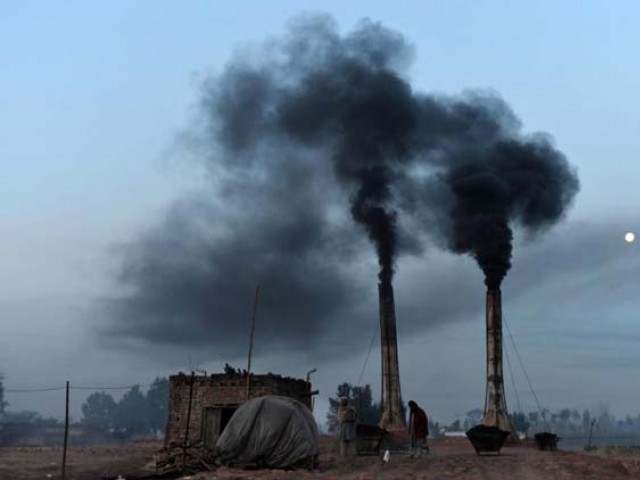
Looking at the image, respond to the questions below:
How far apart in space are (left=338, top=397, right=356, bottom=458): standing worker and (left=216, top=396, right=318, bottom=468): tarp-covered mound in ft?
9.96

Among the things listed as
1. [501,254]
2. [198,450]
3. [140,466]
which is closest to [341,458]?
[198,450]

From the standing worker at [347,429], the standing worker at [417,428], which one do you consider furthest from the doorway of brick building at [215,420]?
the standing worker at [417,428]

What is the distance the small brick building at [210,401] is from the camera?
27.9 m

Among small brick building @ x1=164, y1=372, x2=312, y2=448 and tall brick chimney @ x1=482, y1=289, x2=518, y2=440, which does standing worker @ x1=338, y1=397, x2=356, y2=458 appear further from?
tall brick chimney @ x1=482, y1=289, x2=518, y2=440

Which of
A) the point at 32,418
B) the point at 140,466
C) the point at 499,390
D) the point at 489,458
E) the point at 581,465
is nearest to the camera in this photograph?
→ the point at 581,465

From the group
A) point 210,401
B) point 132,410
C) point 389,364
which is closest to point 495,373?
point 389,364

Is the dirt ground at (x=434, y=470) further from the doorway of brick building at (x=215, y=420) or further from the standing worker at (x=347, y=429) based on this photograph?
the doorway of brick building at (x=215, y=420)

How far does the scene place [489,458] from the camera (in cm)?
2347

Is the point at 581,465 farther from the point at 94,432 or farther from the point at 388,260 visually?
the point at 94,432

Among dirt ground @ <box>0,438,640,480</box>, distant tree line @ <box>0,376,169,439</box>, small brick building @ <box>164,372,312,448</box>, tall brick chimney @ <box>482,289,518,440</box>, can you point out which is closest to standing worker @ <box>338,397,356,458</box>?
dirt ground @ <box>0,438,640,480</box>

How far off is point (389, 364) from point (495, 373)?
7.96 metres

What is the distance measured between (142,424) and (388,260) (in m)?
130

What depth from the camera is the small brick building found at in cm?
2789

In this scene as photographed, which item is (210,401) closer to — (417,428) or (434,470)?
(417,428)
